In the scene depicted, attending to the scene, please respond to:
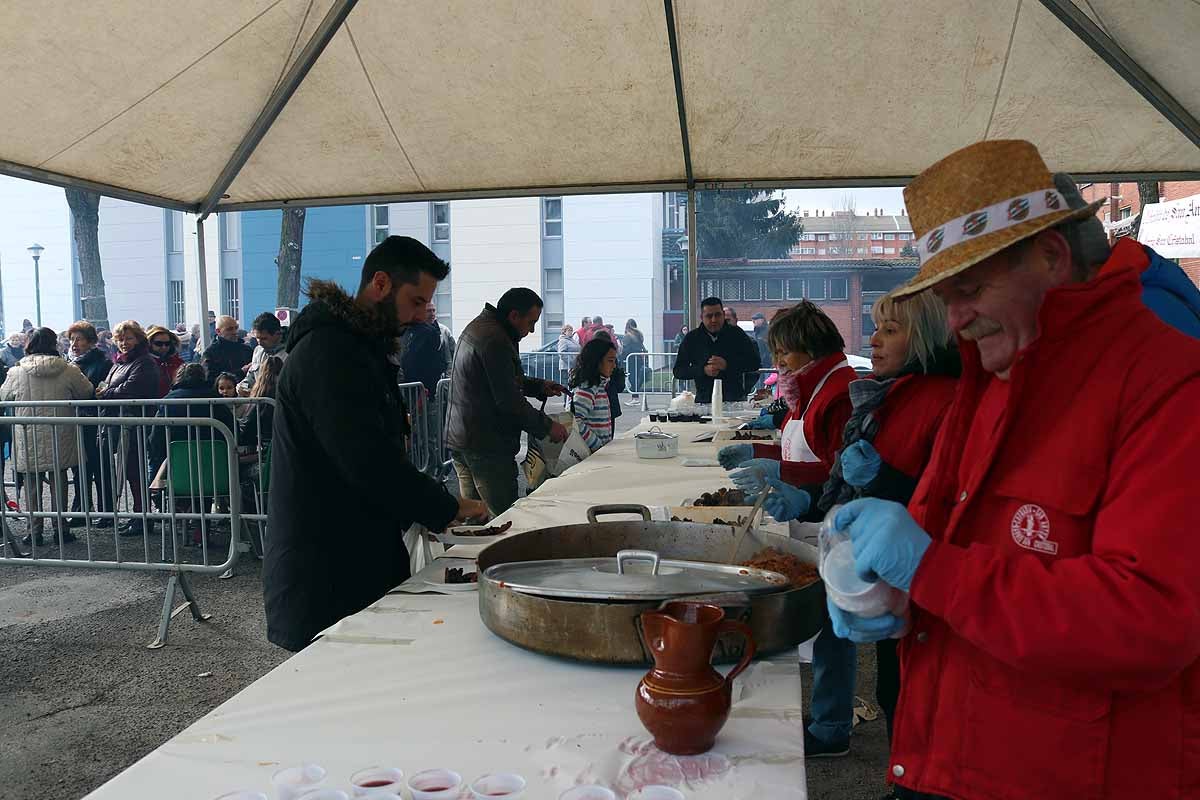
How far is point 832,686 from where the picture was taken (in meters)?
3.10

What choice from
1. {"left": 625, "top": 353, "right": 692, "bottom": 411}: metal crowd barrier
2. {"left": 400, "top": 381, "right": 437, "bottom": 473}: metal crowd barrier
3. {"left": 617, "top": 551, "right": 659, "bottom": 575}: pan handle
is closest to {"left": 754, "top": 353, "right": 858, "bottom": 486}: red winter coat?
{"left": 617, "top": 551, "right": 659, "bottom": 575}: pan handle

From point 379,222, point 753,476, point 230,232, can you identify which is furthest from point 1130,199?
point 230,232

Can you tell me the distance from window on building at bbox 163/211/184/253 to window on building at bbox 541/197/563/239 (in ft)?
40.8

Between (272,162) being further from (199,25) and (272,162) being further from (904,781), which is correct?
(904,781)

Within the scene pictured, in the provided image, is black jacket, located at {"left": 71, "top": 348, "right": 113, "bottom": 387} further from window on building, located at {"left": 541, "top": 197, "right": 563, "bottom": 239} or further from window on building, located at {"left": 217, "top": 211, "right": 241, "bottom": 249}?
window on building, located at {"left": 217, "top": 211, "right": 241, "bottom": 249}

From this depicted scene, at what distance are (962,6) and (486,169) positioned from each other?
316 centimetres

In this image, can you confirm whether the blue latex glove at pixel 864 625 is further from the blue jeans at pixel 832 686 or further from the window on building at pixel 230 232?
the window on building at pixel 230 232

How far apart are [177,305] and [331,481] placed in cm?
3170

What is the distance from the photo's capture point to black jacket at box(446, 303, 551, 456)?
4941mm

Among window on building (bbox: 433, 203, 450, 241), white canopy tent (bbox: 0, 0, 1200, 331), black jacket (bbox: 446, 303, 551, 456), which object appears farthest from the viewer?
window on building (bbox: 433, 203, 450, 241)

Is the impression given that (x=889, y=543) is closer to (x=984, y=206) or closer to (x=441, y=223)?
(x=984, y=206)

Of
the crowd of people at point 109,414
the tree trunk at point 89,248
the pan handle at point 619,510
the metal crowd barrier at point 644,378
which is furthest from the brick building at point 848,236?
the pan handle at point 619,510

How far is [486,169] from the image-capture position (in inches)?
253

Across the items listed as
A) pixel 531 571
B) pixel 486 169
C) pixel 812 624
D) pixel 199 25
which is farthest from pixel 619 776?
pixel 486 169
